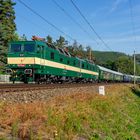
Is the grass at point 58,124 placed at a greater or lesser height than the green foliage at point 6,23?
lesser

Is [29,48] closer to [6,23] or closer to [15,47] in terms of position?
[15,47]

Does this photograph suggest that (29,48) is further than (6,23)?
No

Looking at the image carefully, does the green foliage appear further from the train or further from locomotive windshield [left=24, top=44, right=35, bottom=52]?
locomotive windshield [left=24, top=44, right=35, bottom=52]

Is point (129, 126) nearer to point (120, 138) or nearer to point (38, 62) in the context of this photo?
point (120, 138)

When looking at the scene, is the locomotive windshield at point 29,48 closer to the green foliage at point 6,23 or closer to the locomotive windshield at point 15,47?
the locomotive windshield at point 15,47

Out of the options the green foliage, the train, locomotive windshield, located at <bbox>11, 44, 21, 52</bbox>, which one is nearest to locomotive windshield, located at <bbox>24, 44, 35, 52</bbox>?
the train

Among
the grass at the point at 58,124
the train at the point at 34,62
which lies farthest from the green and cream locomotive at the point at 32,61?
the grass at the point at 58,124

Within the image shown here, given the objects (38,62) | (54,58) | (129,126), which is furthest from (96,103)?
(54,58)

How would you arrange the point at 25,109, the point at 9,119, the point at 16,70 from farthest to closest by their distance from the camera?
the point at 16,70
the point at 25,109
the point at 9,119

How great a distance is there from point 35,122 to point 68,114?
173 centimetres

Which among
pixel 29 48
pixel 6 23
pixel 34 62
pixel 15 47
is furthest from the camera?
pixel 6 23

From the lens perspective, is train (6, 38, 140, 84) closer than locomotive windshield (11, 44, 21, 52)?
Yes

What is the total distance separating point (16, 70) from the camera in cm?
2922

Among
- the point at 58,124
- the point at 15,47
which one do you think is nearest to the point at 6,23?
the point at 15,47
